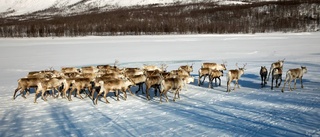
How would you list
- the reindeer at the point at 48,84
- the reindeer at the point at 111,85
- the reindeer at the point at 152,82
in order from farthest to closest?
the reindeer at the point at 152,82 → the reindeer at the point at 48,84 → the reindeer at the point at 111,85

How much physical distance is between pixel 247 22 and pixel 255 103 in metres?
110

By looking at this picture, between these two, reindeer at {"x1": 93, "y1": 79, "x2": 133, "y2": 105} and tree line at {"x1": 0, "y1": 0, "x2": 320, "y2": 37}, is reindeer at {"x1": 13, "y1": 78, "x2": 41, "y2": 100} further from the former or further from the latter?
tree line at {"x1": 0, "y1": 0, "x2": 320, "y2": 37}

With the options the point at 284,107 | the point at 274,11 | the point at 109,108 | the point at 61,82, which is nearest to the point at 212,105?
the point at 284,107

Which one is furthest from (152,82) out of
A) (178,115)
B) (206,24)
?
(206,24)

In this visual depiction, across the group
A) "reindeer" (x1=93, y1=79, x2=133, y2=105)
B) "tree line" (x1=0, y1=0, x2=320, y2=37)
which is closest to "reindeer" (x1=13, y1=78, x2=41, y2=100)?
"reindeer" (x1=93, y1=79, x2=133, y2=105)

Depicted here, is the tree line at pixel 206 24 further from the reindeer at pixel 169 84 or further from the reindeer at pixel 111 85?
the reindeer at pixel 169 84

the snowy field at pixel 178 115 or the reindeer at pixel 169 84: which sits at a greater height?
the reindeer at pixel 169 84

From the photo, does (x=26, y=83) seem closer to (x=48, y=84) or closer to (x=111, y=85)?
(x=48, y=84)

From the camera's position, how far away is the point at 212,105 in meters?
11.0

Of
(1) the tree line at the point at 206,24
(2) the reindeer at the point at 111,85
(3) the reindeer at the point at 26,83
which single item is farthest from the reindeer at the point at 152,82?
(1) the tree line at the point at 206,24

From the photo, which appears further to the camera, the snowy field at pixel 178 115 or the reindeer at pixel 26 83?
the reindeer at pixel 26 83

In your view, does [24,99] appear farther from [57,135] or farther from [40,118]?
[57,135]

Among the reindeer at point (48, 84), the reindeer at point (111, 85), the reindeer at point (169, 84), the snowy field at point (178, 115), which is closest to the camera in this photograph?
the snowy field at point (178, 115)

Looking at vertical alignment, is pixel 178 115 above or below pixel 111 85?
below
